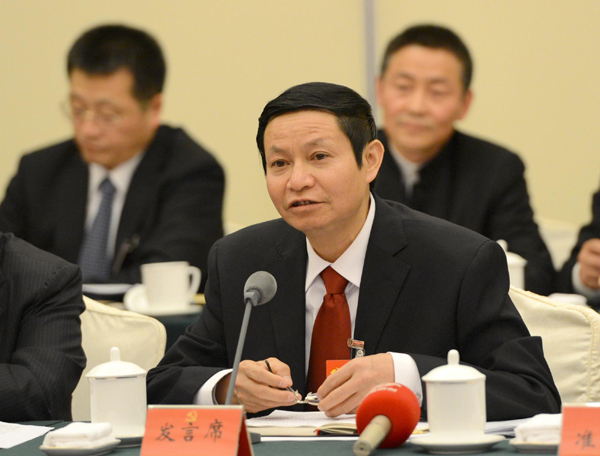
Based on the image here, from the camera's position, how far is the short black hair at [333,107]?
1.80 m

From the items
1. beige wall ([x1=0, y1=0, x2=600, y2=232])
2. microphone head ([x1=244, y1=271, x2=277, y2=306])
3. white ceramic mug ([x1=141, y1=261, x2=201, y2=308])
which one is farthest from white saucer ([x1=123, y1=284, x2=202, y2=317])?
beige wall ([x1=0, y1=0, x2=600, y2=232])

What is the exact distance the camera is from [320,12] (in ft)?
16.0

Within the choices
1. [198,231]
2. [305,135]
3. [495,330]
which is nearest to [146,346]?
[305,135]

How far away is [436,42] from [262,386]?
2387 millimetres

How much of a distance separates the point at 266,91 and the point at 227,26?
0.42 m

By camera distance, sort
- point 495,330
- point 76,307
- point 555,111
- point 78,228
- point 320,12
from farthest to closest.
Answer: point 320,12, point 555,111, point 78,228, point 76,307, point 495,330

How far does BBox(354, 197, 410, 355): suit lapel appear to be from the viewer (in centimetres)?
180

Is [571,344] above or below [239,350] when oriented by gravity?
below

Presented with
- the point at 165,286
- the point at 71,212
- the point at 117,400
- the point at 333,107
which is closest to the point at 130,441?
the point at 117,400

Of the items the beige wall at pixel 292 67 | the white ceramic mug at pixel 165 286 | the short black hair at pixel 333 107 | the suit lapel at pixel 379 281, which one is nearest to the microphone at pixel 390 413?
the suit lapel at pixel 379 281

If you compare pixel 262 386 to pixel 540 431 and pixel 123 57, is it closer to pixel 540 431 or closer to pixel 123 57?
pixel 540 431

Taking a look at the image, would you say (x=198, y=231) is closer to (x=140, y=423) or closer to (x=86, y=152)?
(x=86, y=152)

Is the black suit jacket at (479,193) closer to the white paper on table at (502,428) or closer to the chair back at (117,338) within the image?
the chair back at (117,338)

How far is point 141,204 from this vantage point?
144 inches
